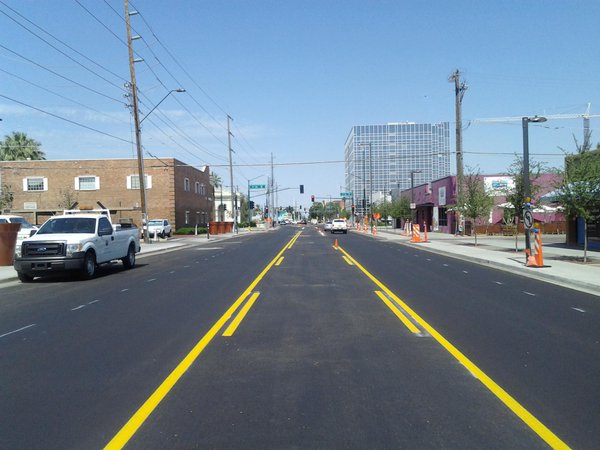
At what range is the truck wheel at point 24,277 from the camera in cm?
1564

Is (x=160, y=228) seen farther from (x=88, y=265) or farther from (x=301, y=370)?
(x=301, y=370)

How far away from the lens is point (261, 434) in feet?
14.1

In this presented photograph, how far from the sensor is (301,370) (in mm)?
6039

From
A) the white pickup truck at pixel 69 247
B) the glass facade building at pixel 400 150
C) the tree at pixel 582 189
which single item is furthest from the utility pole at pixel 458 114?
the glass facade building at pixel 400 150

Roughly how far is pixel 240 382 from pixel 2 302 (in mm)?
8633

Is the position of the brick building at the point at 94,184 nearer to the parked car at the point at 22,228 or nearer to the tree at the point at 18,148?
the tree at the point at 18,148

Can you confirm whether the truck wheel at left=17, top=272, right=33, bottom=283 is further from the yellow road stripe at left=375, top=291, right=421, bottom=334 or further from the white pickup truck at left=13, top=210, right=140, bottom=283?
the yellow road stripe at left=375, top=291, right=421, bottom=334

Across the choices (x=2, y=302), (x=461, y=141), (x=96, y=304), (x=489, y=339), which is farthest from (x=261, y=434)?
(x=461, y=141)

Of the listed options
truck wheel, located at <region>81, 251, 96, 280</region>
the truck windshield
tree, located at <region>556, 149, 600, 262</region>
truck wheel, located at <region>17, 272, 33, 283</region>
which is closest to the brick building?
the truck windshield

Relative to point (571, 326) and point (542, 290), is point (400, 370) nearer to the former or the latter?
point (571, 326)

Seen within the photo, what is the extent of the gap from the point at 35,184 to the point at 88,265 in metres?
45.8

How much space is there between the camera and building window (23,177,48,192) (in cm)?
5528

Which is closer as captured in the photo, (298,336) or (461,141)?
(298,336)

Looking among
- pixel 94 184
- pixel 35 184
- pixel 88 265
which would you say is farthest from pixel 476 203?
pixel 35 184
